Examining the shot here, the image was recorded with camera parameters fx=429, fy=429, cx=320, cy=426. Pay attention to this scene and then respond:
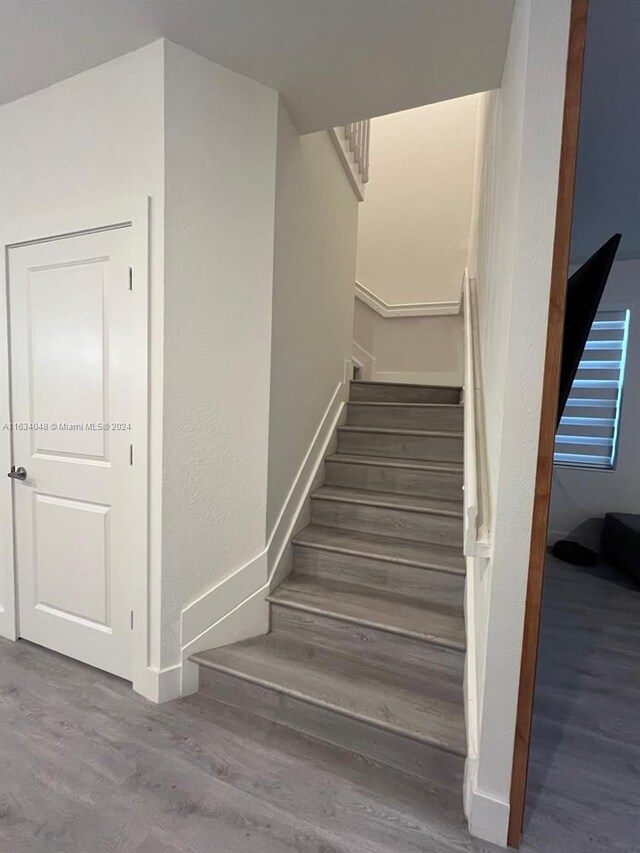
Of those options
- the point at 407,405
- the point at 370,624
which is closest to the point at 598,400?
the point at 407,405

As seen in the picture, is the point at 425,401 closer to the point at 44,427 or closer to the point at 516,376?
the point at 516,376

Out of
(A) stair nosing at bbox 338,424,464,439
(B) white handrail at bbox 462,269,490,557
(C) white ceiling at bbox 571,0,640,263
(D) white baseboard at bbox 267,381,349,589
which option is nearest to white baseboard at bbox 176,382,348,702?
(D) white baseboard at bbox 267,381,349,589

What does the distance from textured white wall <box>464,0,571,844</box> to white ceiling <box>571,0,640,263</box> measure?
407 millimetres

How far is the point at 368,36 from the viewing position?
1.53 meters

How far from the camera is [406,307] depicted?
4188 millimetres

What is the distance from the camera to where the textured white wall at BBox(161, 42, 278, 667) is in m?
1.70

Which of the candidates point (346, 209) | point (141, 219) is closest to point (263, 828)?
point (141, 219)

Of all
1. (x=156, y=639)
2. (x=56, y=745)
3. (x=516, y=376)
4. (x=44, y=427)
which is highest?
(x=516, y=376)

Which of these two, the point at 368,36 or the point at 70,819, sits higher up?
the point at 368,36

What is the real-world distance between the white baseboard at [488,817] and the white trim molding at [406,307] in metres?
3.57

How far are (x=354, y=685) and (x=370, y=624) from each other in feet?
0.77

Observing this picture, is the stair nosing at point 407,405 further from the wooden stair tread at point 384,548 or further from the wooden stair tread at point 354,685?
the wooden stair tread at point 354,685

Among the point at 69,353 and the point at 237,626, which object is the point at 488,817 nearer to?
the point at 237,626

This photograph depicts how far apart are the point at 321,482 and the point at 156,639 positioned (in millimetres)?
1229
